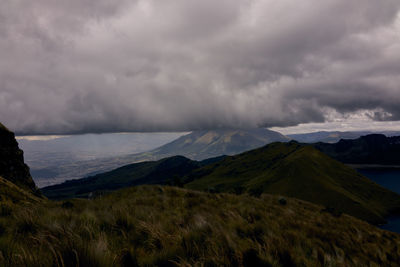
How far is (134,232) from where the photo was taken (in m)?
5.26

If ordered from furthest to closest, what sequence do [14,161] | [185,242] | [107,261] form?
[14,161] < [185,242] < [107,261]

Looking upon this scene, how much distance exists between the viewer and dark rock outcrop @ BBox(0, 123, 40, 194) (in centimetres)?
3644

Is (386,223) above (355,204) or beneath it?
beneath

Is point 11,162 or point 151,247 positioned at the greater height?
point 151,247

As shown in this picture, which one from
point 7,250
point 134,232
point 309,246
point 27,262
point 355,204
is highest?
point 27,262

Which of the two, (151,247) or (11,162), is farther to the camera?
(11,162)

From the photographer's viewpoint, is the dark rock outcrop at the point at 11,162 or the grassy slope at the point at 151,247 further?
the dark rock outcrop at the point at 11,162

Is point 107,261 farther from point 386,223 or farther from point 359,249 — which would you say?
point 386,223

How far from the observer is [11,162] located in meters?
38.7

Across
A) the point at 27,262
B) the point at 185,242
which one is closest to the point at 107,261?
the point at 27,262

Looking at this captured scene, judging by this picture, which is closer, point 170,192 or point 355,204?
point 170,192

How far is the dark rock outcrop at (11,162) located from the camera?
36438mm

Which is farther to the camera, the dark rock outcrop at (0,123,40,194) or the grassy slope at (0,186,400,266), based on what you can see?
the dark rock outcrop at (0,123,40,194)

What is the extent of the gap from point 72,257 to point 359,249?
765 centimetres
